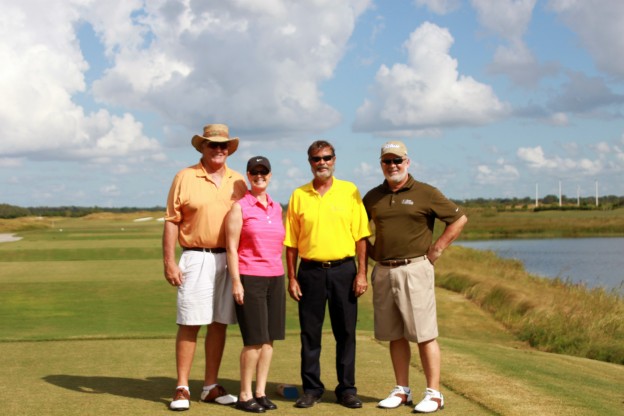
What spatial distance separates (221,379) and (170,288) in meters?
11.1

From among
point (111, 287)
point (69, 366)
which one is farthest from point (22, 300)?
point (69, 366)

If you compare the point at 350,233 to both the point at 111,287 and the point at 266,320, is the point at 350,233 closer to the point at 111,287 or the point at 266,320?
the point at 266,320

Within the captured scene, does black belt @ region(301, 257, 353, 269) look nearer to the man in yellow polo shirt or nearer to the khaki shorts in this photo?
the man in yellow polo shirt

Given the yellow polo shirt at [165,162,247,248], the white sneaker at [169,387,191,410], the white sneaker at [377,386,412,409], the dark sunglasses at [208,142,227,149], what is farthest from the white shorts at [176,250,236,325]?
the white sneaker at [377,386,412,409]

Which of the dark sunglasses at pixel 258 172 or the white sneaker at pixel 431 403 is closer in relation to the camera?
the white sneaker at pixel 431 403

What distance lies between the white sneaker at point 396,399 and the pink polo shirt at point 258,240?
1.20 metres

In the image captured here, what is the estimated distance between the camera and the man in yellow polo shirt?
5996 millimetres

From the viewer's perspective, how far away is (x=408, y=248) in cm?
601

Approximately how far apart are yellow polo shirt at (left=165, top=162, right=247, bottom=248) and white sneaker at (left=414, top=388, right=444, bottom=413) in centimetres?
182

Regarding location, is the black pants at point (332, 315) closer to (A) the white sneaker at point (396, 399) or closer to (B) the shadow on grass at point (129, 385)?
(A) the white sneaker at point (396, 399)

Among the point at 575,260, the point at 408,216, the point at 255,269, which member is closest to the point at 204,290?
the point at 255,269

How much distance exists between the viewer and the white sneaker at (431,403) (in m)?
5.70

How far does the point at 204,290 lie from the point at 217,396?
83 cm

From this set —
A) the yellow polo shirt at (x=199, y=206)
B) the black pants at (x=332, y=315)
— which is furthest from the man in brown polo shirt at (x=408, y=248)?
the yellow polo shirt at (x=199, y=206)
